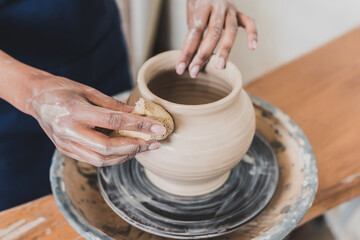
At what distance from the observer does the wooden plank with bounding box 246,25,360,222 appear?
0.94 meters

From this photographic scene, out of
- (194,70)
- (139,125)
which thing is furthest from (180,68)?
(139,125)

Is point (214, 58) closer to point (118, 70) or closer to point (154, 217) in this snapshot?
point (154, 217)

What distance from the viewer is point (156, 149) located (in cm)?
73

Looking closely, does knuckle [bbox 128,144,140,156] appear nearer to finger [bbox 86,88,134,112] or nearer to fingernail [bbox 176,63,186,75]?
finger [bbox 86,88,134,112]

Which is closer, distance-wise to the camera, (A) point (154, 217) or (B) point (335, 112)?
Result: (A) point (154, 217)

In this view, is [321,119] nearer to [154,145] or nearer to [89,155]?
[154,145]

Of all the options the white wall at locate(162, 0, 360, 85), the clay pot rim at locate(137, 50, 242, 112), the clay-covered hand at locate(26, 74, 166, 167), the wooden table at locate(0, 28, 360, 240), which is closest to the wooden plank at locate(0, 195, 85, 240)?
the wooden table at locate(0, 28, 360, 240)

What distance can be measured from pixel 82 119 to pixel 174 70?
294 millimetres

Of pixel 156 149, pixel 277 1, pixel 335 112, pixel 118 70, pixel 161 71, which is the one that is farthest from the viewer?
pixel 277 1

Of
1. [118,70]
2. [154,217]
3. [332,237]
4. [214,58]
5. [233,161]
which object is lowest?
[332,237]

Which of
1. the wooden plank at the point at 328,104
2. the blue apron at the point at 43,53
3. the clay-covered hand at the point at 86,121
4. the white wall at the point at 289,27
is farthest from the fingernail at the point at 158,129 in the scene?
the white wall at the point at 289,27

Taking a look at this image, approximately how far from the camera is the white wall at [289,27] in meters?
1.53

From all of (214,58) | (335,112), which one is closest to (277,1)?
(335,112)

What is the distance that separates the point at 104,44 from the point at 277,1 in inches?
34.8
